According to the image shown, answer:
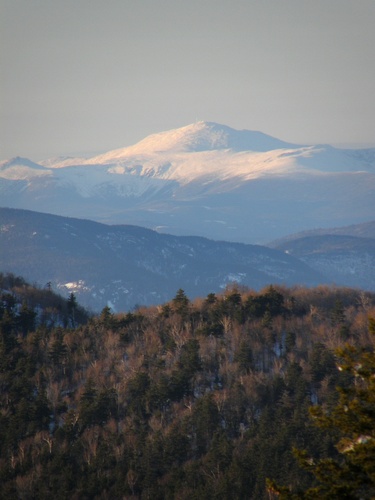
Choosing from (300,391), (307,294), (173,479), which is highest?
(307,294)

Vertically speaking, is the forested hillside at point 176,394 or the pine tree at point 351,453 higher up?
the pine tree at point 351,453

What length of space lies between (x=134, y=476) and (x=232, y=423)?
12549 millimetres

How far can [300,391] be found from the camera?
220 feet

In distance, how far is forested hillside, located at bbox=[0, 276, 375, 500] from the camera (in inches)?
2296

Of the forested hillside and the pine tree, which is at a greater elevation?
the pine tree

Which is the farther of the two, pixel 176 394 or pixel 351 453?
pixel 176 394

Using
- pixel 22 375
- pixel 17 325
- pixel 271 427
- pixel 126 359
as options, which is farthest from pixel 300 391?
pixel 17 325

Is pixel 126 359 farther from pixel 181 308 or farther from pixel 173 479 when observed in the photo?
pixel 173 479

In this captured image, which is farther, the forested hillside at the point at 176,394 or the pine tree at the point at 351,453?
the forested hillside at the point at 176,394

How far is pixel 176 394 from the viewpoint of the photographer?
72375 mm

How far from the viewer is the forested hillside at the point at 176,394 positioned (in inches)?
2296

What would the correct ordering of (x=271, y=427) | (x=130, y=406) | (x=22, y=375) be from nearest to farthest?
(x=271, y=427)
(x=130, y=406)
(x=22, y=375)

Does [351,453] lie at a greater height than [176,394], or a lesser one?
greater

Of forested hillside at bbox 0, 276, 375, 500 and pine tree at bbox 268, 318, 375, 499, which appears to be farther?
forested hillside at bbox 0, 276, 375, 500
